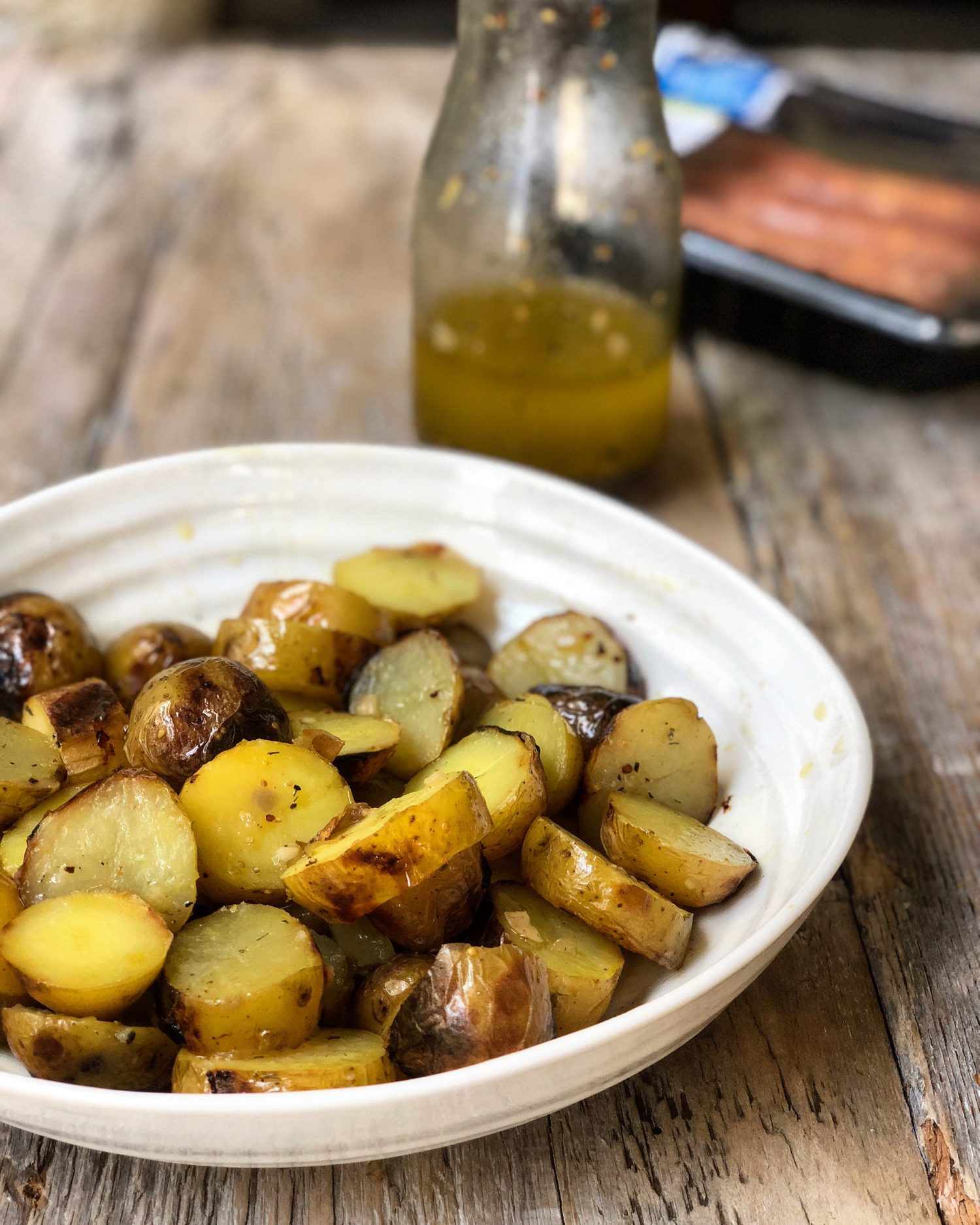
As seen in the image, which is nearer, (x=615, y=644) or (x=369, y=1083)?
(x=369, y=1083)

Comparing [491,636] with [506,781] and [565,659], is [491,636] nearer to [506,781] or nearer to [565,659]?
[565,659]

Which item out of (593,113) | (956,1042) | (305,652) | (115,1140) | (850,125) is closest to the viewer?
(115,1140)

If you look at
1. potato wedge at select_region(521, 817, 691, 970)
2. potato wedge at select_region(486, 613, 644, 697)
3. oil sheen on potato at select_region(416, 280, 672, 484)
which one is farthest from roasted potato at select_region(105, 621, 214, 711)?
oil sheen on potato at select_region(416, 280, 672, 484)

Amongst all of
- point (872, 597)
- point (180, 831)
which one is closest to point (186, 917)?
point (180, 831)

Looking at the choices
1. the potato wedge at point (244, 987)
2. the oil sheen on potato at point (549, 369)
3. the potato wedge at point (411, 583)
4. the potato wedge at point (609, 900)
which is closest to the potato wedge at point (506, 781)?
the potato wedge at point (609, 900)

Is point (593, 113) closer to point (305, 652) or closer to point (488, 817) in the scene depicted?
point (305, 652)

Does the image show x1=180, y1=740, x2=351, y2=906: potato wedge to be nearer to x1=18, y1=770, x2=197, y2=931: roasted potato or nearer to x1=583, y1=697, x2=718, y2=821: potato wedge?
x1=18, y1=770, x2=197, y2=931: roasted potato
